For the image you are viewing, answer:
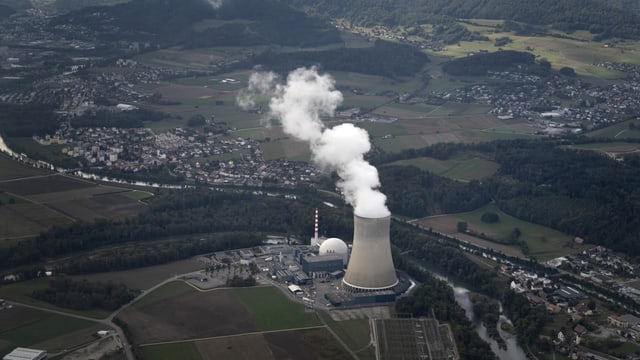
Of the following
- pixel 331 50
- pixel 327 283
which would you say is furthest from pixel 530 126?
pixel 327 283

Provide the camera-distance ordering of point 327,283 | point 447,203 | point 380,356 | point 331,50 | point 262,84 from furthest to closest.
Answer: point 331,50 → point 262,84 → point 447,203 → point 327,283 → point 380,356

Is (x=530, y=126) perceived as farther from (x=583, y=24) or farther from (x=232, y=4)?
(x=232, y=4)

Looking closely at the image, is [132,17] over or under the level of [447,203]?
over

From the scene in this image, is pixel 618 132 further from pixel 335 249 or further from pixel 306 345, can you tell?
pixel 306 345

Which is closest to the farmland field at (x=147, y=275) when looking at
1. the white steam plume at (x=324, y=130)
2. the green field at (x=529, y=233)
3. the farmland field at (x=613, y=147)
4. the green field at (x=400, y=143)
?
the white steam plume at (x=324, y=130)

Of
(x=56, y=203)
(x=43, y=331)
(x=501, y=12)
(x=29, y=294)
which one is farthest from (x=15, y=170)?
(x=501, y=12)
